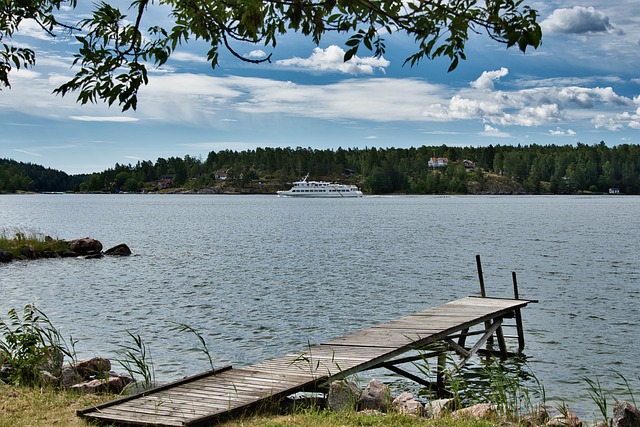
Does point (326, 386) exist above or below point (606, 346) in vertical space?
above

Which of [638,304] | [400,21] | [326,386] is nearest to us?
[400,21]

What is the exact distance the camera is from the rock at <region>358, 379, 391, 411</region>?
1133 cm

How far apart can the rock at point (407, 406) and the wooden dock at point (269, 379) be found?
98 centimetres

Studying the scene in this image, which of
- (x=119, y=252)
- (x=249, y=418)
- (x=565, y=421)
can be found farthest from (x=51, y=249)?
(x=565, y=421)

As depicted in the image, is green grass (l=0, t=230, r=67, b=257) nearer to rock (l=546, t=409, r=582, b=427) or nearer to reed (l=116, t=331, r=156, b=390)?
reed (l=116, t=331, r=156, b=390)

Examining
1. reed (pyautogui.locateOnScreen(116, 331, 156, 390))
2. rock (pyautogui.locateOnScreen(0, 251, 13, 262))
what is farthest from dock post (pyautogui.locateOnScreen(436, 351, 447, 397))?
rock (pyautogui.locateOnScreen(0, 251, 13, 262))

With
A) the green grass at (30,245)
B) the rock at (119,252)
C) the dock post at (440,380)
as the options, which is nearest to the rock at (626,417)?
the dock post at (440,380)

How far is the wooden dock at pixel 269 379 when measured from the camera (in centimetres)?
932

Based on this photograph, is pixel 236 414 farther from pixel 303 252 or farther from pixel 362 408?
pixel 303 252

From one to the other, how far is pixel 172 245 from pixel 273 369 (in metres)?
47.5

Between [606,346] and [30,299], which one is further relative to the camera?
[30,299]

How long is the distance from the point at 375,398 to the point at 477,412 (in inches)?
71.5

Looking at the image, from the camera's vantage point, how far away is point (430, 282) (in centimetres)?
3338

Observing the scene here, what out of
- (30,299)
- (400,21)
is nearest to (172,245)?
(30,299)
